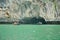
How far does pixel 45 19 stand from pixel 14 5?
590 centimetres

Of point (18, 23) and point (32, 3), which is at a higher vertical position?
point (32, 3)

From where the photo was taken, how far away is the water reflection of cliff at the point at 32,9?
42875 millimetres

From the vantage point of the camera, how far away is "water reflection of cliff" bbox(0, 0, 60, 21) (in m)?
42.9

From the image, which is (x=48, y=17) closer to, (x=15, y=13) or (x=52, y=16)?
(x=52, y=16)

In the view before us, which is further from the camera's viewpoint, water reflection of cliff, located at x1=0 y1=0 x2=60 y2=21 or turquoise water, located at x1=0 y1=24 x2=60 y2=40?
water reflection of cliff, located at x1=0 y1=0 x2=60 y2=21

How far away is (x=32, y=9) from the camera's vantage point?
1688 inches

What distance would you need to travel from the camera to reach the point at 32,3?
43.2m

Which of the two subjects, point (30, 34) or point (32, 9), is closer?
point (30, 34)

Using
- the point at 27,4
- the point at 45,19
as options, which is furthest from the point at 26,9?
the point at 45,19

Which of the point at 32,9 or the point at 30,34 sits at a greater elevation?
the point at 30,34

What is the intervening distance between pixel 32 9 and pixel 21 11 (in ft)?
6.31

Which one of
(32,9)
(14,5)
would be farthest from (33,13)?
(14,5)

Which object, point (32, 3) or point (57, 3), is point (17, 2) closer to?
point (32, 3)

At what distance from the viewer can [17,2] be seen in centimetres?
4369
